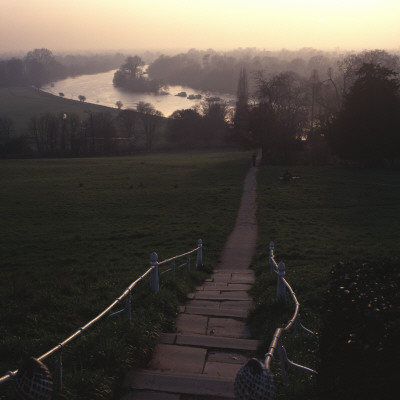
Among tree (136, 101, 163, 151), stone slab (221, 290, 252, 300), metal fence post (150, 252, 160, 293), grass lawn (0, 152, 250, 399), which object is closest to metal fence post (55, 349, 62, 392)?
grass lawn (0, 152, 250, 399)

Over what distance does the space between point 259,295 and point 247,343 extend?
3.85 meters

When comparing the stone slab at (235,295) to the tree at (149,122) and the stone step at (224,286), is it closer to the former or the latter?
the stone step at (224,286)

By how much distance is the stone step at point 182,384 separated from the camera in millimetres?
5246

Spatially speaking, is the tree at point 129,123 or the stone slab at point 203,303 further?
the tree at point 129,123

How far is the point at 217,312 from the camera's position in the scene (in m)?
9.01

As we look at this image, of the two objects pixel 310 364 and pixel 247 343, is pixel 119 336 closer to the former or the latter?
pixel 247 343

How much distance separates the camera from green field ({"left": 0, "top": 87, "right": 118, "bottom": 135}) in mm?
122156

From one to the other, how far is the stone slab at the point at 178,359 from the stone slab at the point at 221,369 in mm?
102

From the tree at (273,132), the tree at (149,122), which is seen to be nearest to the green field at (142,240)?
the tree at (273,132)

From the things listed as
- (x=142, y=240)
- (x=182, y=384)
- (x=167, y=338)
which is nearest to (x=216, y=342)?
(x=167, y=338)

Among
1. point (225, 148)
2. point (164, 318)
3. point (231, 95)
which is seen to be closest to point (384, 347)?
point (164, 318)

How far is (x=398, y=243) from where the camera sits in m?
19.0

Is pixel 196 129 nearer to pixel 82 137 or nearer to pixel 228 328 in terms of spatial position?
pixel 82 137

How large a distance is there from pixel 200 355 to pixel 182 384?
116cm
